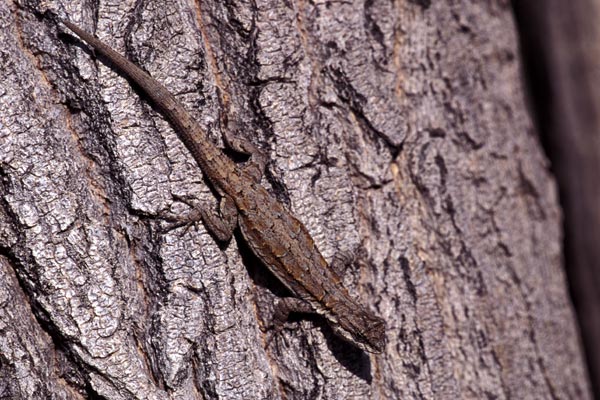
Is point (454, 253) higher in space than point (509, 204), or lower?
lower

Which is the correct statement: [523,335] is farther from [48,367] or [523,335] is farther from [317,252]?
[48,367]

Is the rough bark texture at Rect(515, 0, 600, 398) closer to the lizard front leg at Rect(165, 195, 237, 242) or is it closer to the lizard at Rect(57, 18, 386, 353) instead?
the lizard at Rect(57, 18, 386, 353)

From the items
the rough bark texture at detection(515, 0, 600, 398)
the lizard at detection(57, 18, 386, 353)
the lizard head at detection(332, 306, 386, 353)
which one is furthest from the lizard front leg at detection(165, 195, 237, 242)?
the rough bark texture at detection(515, 0, 600, 398)

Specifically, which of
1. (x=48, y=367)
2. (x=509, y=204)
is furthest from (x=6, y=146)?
(x=509, y=204)

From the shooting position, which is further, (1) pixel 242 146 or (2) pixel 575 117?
(2) pixel 575 117

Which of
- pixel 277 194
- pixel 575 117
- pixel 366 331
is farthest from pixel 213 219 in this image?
pixel 575 117

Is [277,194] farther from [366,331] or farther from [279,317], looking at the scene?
[366,331]
